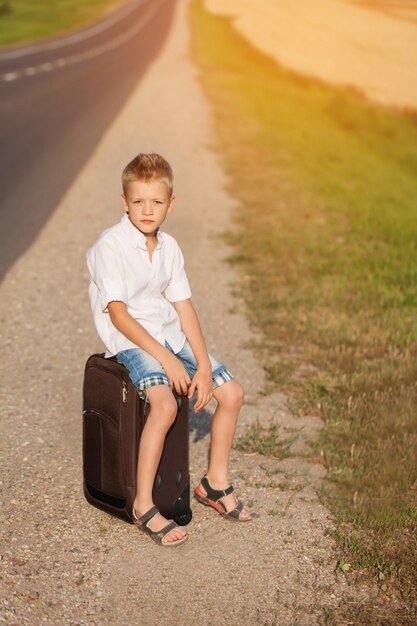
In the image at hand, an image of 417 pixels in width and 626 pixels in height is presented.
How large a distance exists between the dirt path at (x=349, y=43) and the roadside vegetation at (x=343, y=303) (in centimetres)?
605

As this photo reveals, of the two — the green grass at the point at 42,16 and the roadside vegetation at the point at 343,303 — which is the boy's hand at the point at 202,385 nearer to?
the roadside vegetation at the point at 343,303

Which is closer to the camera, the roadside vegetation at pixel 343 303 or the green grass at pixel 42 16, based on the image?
the roadside vegetation at pixel 343 303

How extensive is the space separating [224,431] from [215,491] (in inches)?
11.8

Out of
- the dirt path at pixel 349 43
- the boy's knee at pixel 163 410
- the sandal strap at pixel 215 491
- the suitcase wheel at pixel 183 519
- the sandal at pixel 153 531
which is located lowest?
the dirt path at pixel 349 43

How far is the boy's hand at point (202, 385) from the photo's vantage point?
3.79 metres

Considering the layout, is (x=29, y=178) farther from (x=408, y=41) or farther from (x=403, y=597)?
(x=408, y=41)

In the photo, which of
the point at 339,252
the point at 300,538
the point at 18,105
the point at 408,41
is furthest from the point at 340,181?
the point at 408,41

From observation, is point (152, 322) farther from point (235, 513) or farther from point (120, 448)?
point (235, 513)

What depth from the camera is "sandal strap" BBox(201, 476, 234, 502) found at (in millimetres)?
4064

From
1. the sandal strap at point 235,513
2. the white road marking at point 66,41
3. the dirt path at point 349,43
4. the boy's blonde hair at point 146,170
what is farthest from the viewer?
the white road marking at point 66,41

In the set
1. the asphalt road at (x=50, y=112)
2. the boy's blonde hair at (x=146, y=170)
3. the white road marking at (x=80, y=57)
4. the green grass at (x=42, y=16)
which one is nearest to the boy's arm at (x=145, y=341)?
the boy's blonde hair at (x=146, y=170)

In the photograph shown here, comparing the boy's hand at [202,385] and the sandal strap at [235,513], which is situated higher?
the boy's hand at [202,385]

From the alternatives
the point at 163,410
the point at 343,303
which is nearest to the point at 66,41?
the point at 343,303

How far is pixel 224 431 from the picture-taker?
398cm
